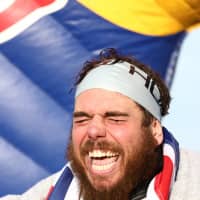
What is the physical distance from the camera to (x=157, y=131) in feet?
4.58

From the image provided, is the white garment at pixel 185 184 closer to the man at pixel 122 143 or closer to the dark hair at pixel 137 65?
the man at pixel 122 143

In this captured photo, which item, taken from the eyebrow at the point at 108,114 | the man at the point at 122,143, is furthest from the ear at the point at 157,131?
the eyebrow at the point at 108,114

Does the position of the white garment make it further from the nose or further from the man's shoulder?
the nose

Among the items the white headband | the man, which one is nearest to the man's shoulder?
the man

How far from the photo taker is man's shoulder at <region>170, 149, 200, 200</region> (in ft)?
4.31

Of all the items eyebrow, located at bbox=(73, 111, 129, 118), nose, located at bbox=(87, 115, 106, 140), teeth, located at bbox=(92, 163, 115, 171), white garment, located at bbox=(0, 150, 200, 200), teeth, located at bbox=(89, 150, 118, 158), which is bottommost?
white garment, located at bbox=(0, 150, 200, 200)

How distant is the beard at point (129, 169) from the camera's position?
1.28m

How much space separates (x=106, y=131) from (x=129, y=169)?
10 cm

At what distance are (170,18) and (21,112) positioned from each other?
2.23 ft

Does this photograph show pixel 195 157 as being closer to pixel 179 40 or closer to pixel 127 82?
pixel 127 82

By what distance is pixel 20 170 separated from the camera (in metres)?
2.43

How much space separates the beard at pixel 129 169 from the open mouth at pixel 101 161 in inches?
0.4

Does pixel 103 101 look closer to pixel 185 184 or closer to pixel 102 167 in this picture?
pixel 102 167

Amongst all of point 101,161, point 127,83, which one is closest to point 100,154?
point 101,161
